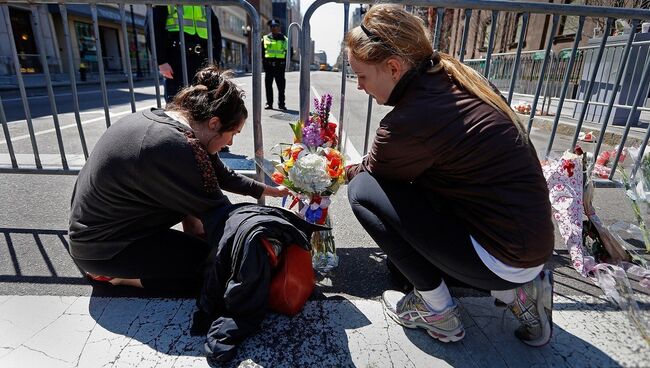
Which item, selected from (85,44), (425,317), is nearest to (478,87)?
Answer: (425,317)

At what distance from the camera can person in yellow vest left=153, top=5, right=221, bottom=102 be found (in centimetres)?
386

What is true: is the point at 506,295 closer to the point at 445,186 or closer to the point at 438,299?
the point at 438,299

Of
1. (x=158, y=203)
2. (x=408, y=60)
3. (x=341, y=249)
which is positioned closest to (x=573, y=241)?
(x=341, y=249)

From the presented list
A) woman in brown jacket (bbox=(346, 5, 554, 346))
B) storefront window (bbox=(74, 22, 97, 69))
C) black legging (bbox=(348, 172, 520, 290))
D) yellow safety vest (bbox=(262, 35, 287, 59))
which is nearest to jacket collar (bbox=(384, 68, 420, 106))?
woman in brown jacket (bbox=(346, 5, 554, 346))

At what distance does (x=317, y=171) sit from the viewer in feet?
6.16

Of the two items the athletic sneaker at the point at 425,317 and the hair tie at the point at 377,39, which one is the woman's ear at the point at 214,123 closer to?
the hair tie at the point at 377,39

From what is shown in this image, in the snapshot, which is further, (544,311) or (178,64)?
(178,64)

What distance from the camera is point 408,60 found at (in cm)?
165

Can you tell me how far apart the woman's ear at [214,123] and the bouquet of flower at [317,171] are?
15.3 inches

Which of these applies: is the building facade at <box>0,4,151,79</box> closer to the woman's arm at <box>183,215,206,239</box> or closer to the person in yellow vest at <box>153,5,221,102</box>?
the person in yellow vest at <box>153,5,221,102</box>

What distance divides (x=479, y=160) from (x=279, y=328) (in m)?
1.18

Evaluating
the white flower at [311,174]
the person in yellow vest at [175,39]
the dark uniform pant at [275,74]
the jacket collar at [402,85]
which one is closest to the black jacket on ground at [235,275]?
the white flower at [311,174]

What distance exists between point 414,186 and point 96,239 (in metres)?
1.58

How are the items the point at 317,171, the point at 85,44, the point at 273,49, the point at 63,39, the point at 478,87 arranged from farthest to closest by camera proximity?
the point at 85,44 → the point at 63,39 → the point at 273,49 → the point at 317,171 → the point at 478,87
